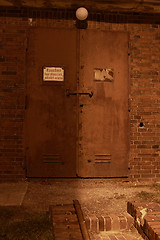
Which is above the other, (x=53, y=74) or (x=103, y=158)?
(x=53, y=74)

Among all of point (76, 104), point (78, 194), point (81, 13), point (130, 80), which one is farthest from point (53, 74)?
point (78, 194)

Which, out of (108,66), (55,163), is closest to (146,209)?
(55,163)

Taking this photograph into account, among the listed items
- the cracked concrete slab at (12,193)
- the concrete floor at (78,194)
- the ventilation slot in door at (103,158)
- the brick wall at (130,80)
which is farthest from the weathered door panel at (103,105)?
the cracked concrete slab at (12,193)

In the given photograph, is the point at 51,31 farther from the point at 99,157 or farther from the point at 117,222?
the point at 117,222

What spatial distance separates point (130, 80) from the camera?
4.77 m

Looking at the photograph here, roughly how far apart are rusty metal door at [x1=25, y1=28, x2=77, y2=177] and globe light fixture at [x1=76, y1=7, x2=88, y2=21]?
0.31 m

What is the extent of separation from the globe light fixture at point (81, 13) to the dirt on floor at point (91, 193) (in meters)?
2.97

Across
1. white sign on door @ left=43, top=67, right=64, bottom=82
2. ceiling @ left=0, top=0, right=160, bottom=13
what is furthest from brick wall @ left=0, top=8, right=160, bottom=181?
white sign on door @ left=43, top=67, right=64, bottom=82

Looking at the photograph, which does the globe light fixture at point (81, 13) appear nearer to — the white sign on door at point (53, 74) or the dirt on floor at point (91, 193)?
the white sign on door at point (53, 74)

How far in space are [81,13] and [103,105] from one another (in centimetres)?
170

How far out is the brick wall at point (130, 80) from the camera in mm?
4570

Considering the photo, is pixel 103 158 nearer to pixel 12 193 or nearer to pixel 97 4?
pixel 12 193

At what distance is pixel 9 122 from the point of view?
457 centimetres

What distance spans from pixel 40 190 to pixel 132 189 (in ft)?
5.08
